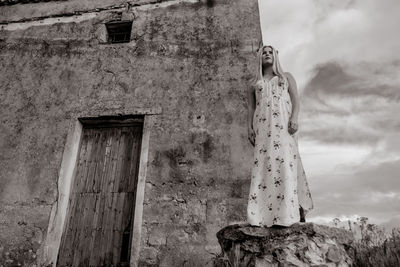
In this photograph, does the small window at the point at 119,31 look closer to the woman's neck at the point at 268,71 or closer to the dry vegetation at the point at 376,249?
the woman's neck at the point at 268,71

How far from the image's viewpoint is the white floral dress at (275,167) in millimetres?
3033

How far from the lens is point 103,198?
17.7 ft

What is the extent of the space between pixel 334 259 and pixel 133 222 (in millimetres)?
3061

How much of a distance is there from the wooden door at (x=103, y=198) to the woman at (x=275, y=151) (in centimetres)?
258

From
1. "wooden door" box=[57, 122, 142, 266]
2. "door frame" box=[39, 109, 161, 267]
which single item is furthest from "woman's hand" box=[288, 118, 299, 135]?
"wooden door" box=[57, 122, 142, 266]

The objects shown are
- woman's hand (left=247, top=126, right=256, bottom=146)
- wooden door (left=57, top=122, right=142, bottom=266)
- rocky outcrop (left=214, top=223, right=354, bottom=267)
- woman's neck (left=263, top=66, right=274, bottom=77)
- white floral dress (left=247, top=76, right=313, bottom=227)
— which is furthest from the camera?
wooden door (left=57, top=122, right=142, bottom=266)

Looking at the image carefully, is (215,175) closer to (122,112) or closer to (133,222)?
(133,222)

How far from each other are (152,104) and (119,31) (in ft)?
6.60

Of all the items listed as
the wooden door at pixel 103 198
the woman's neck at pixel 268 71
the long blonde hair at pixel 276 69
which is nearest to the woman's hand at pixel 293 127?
the long blonde hair at pixel 276 69

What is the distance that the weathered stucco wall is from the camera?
16.2 feet

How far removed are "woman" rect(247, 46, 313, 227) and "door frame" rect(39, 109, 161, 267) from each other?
2215 millimetres

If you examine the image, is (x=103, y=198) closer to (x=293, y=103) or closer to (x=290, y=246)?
(x=293, y=103)

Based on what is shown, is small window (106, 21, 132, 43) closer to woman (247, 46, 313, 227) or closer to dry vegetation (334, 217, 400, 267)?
woman (247, 46, 313, 227)

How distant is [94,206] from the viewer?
5.38m
